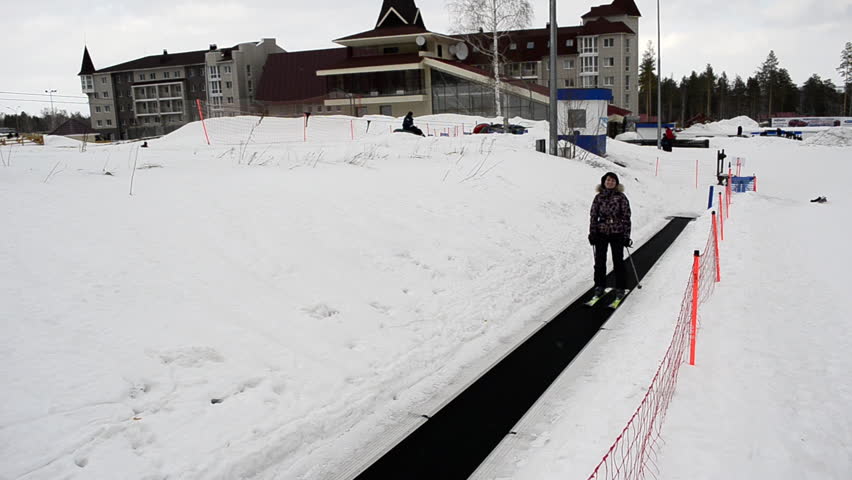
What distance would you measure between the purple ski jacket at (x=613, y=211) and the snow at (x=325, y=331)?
47.7 inches

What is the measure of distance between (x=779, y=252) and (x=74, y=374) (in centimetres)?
1312

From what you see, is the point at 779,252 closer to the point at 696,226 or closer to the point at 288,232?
the point at 696,226

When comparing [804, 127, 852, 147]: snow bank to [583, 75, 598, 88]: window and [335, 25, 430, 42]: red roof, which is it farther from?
[335, 25, 430, 42]: red roof

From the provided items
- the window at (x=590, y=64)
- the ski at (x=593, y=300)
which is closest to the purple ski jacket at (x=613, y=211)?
the ski at (x=593, y=300)

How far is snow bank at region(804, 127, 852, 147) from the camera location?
1866 inches

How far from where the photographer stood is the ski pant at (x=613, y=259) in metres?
9.72

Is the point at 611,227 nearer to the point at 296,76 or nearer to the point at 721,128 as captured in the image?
the point at 296,76

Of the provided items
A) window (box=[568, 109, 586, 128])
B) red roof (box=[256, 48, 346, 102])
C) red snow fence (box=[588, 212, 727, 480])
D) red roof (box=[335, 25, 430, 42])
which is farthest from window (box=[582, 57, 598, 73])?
red snow fence (box=[588, 212, 727, 480])

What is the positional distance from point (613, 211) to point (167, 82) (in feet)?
245

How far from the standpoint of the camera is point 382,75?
5625 cm

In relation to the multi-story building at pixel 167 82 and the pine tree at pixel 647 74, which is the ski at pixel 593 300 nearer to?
the multi-story building at pixel 167 82

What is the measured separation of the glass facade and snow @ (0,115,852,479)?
3945cm

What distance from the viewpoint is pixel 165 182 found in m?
10.0

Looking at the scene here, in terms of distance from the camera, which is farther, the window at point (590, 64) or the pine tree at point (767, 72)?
the pine tree at point (767, 72)
